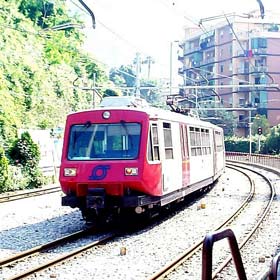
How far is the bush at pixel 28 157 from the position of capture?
22719 millimetres

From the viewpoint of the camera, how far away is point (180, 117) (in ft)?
48.7

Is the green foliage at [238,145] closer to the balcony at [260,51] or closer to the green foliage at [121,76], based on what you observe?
the balcony at [260,51]

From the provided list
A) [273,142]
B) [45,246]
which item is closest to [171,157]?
[45,246]

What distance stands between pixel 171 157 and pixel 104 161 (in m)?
2.20

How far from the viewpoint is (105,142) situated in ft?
39.2

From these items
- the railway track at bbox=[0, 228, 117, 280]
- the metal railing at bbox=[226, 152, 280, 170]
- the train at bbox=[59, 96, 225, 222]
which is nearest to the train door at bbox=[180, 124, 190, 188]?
the train at bbox=[59, 96, 225, 222]

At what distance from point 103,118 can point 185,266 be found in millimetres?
4411

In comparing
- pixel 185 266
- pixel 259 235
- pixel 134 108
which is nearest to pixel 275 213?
pixel 259 235

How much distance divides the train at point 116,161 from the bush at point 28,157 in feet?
33.8

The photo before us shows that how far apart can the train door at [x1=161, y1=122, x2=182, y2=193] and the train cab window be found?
39 centimetres

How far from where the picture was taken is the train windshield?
1181 cm

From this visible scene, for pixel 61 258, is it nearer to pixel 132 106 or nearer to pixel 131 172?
pixel 131 172

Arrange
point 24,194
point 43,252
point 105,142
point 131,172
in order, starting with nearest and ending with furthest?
point 43,252, point 131,172, point 105,142, point 24,194

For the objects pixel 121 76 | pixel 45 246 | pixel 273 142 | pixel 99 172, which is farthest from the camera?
pixel 121 76
